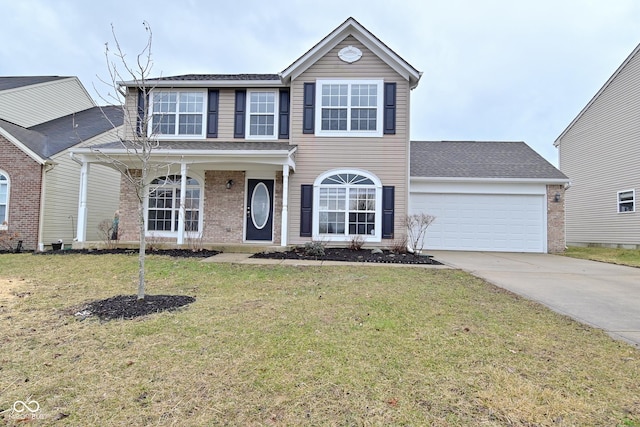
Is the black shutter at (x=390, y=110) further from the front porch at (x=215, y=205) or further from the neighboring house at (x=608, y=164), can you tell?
the neighboring house at (x=608, y=164)

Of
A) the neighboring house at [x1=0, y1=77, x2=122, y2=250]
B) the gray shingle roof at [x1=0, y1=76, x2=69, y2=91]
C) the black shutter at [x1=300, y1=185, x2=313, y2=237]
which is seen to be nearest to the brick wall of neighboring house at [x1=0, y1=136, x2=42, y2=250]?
the neighboring house at [x1=0, y1=77, x2=122, y2=250]

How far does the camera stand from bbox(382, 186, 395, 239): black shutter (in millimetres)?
11312

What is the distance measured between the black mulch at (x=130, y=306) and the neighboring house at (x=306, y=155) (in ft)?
19.4

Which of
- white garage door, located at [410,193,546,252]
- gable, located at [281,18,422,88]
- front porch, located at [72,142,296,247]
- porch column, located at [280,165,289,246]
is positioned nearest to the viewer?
porch column, located at [280,165,289,246]

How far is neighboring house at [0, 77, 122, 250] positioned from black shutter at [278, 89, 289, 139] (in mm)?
6443

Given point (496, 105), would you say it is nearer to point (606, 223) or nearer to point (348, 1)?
point (606, 223)

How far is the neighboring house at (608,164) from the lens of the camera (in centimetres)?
1488

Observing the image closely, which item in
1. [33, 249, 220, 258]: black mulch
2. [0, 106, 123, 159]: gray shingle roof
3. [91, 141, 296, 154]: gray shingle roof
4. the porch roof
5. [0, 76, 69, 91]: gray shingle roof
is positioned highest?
[0, 76, 69, 91]: gray shingle roof

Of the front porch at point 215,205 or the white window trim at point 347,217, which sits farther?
the front porch at point 215,205

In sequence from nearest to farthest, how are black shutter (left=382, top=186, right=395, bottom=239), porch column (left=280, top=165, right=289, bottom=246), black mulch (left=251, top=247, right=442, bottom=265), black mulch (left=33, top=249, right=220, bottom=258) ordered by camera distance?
black mulch (left=251, top=247, right=442, bottom=265), black mulch (left=33, top=249, right=220, bottom=258), porch column (left=280, top=165, right=289, bottom=246), black shutter (left=382, top=186, right=395, bottom=239)

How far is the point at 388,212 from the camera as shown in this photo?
11344 millimetres

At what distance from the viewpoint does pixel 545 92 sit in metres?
25.2

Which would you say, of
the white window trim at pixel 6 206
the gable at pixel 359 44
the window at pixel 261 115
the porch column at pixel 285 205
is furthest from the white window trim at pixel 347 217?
the white window trim at pixel 6 206

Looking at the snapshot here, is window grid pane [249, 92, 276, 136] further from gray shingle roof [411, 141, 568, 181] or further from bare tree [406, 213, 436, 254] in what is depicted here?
gray shingle roof [411, 141, 568, 181]
